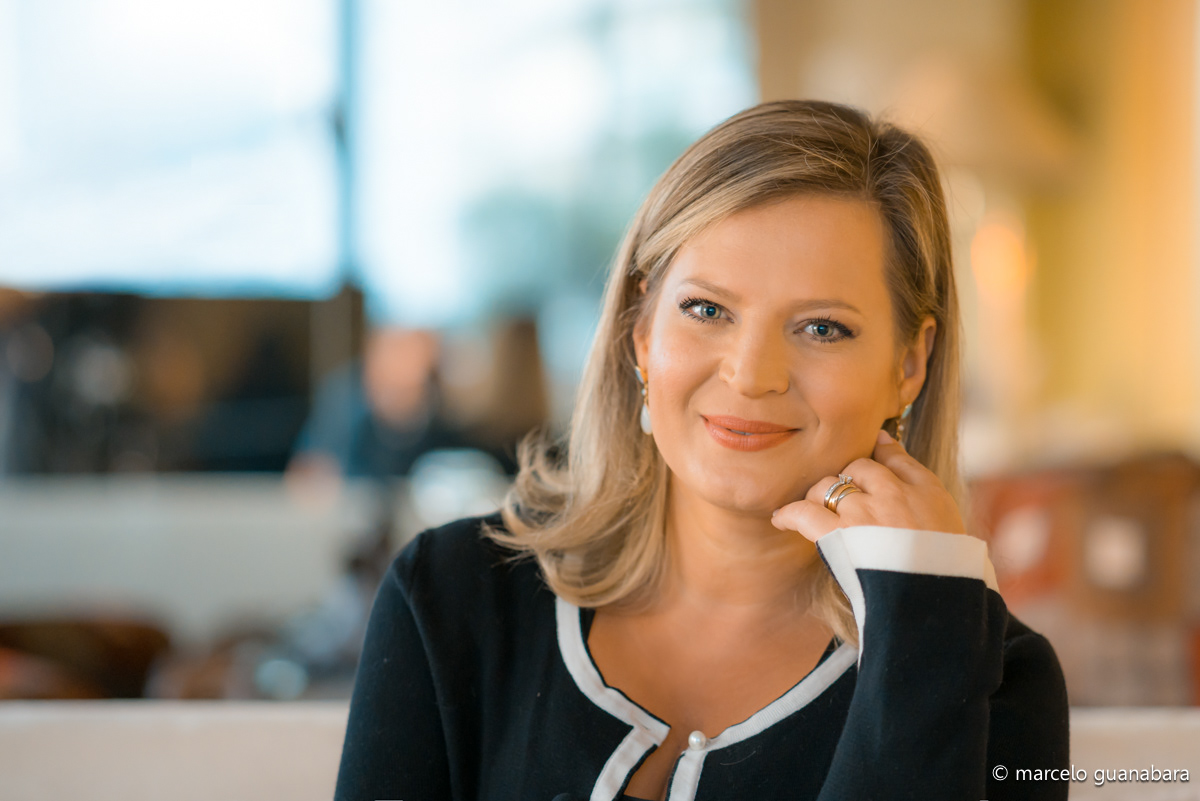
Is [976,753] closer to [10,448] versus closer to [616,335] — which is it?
[616,335]

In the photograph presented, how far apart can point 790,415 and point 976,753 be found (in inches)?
13.3

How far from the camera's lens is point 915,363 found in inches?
45.5

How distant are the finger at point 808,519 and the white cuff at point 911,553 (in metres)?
0.03

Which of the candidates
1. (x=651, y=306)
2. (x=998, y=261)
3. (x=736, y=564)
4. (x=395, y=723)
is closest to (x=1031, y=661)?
(x=736, y=564)

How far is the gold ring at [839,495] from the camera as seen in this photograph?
100cm

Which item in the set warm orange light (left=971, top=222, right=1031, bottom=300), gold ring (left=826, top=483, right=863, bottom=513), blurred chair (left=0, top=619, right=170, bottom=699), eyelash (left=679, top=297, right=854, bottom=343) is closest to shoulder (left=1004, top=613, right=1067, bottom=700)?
gold ring (left=826, top=483, right=863, bottom=513)

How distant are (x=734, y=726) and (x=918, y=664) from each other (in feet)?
0.72

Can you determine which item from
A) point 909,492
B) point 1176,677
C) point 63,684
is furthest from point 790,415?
point 63,684

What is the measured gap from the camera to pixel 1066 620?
217 centimetres

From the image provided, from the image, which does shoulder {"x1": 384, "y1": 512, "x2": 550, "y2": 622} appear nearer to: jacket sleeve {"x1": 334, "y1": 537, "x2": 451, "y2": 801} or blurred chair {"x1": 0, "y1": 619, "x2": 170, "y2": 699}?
jacket sleeve {"x1": 334, "y1": 537, "x2": 451, "y2": 801}

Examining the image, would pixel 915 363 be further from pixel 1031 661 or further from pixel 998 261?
pixel 998 261

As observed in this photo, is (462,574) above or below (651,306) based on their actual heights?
below

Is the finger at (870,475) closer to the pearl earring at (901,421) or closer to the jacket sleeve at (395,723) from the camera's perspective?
the pearl earring at (901,421)

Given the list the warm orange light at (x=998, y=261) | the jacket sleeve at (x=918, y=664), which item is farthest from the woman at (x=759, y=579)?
the warm orange light at (x=998, y=261)
